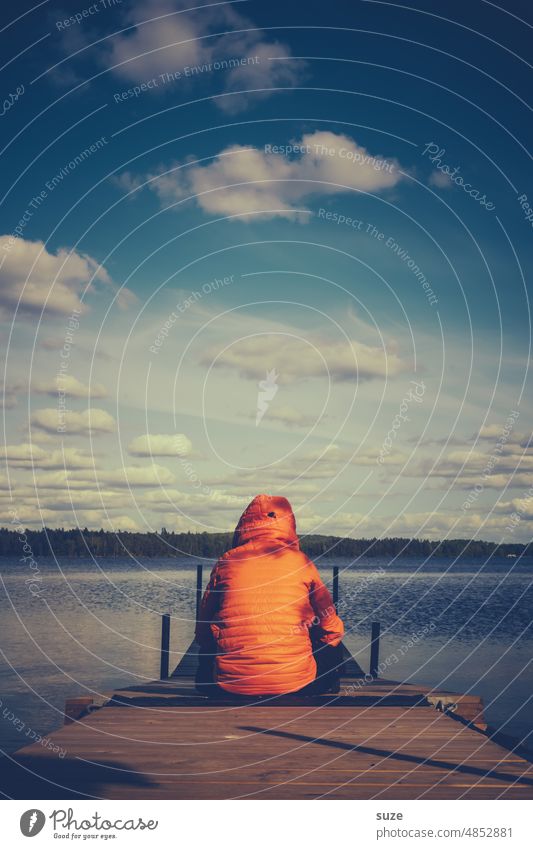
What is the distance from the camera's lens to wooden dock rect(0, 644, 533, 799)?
600cm

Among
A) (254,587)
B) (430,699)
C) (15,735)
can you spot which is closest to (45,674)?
(15,735)

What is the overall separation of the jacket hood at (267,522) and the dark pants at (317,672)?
1.20 metres

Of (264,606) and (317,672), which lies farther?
(317,672)

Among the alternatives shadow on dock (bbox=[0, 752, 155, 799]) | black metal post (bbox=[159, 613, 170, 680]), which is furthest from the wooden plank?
black metal post (bbox=[159, 613, 170, 680])

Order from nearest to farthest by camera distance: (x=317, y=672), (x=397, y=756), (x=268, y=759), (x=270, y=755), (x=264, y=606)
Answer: (x=268, y=759)
(x=270, y=755)
(x=397, y=756)
(x=264, y=606)
(x=317, y=672)

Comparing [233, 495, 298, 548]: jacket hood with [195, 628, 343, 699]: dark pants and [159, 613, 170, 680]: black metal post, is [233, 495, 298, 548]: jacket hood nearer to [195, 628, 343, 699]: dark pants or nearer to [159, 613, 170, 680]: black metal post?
[195, 628, 343, 699]: dark pants

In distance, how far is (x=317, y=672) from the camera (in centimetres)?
884

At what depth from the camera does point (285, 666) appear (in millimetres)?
8320

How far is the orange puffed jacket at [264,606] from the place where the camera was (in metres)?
7.90

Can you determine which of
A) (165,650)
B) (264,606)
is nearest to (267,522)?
(264,606)

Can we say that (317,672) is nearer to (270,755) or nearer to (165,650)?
(270,755)

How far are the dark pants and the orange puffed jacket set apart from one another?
13 centimetres

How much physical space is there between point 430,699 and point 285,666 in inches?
128

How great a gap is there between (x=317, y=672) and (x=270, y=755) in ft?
6.19
